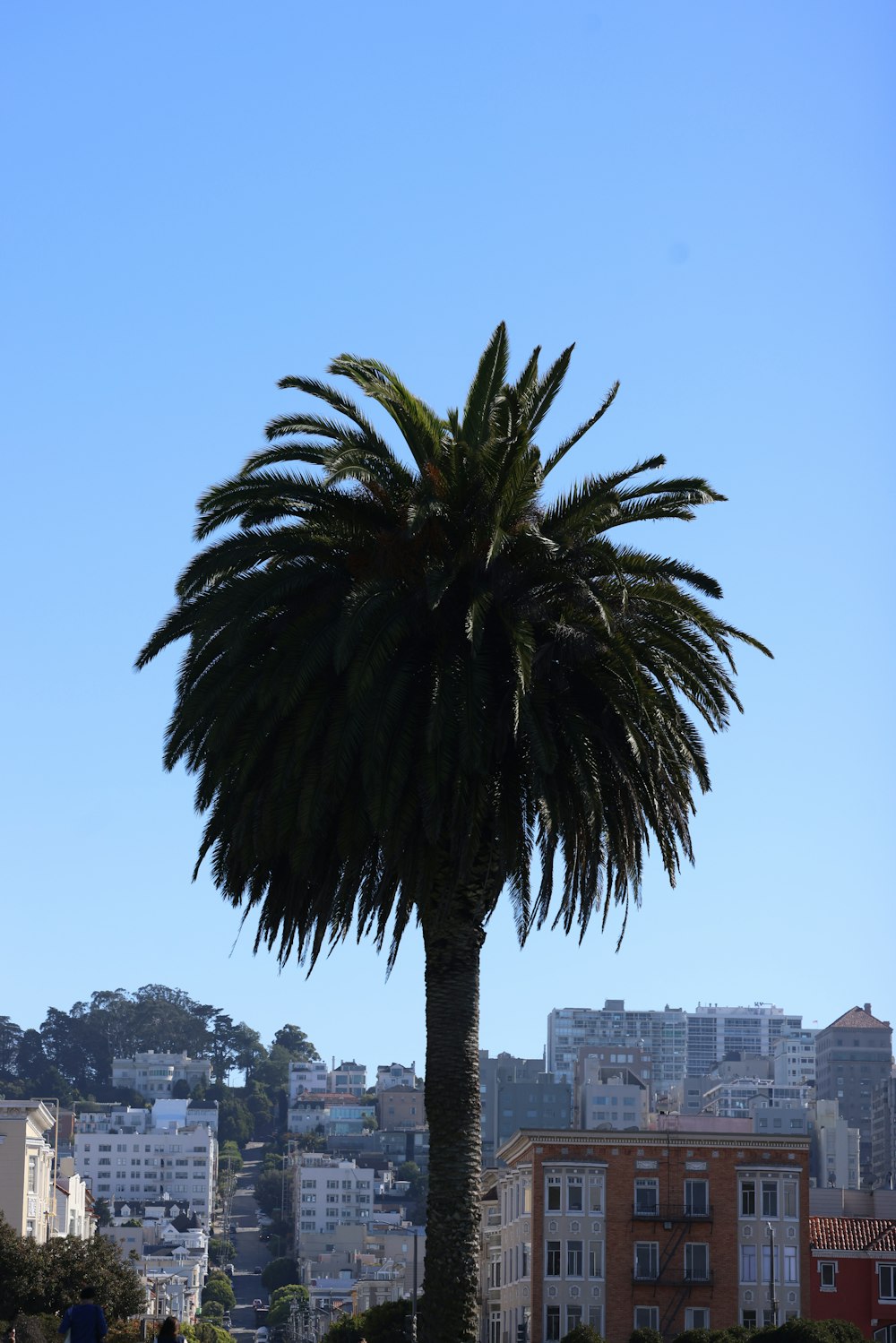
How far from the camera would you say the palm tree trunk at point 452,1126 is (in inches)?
1056

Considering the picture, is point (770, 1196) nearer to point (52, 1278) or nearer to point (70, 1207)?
point (52, 1278)

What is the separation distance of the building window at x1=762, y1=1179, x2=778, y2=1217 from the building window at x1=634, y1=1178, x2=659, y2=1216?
510cm

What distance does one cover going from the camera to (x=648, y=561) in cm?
2870

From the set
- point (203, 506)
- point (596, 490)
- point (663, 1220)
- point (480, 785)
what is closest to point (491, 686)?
point (480, 785)

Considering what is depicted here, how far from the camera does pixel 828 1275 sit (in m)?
97.5

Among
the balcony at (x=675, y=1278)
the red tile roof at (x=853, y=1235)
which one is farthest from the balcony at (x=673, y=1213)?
the red tile roof at (x=853, y=1235)

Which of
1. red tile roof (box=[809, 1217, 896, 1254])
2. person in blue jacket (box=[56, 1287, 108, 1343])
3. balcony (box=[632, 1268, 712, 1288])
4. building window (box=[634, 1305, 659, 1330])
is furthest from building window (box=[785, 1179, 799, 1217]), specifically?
person in blue jacket (box=[56, 1287, 108, 1343])

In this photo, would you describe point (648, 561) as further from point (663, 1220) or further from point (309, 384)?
point (663, 1220)

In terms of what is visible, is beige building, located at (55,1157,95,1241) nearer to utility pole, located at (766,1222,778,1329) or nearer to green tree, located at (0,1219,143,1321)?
green tree, located at (0,1219,143,1321)

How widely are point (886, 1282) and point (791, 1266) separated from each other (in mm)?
4676

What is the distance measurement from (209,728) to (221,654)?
1142mm

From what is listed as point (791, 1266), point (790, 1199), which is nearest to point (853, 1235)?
point (790, 1199)

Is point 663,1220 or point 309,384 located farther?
point 663,1220

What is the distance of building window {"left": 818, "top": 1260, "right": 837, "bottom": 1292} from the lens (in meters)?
97.1
